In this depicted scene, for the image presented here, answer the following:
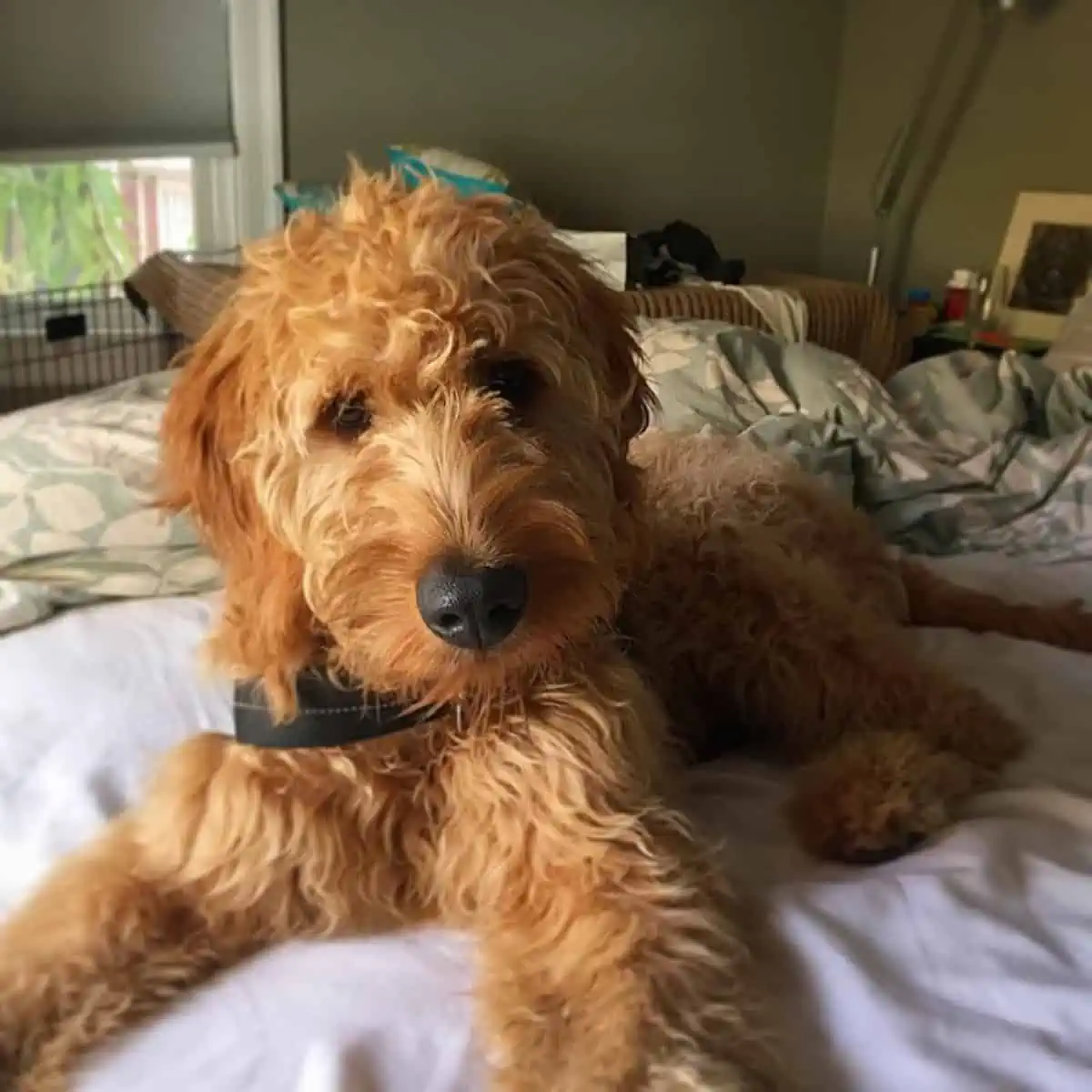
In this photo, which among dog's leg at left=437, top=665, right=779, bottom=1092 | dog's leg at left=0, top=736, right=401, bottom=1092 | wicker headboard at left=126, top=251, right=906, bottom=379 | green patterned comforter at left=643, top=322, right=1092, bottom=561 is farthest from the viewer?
wicker headboard at left=126, top=251, right=906, bottom=379

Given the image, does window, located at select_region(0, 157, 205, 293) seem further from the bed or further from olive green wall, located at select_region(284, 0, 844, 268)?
the bed

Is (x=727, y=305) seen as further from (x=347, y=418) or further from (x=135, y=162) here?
(x=347, y=418)

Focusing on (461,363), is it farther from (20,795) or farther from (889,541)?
(889,541)

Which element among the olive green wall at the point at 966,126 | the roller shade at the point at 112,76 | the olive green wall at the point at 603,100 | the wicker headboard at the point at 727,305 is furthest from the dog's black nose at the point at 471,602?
the olive green wall at the point at 966,126

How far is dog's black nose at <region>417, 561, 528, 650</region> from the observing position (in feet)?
3.48

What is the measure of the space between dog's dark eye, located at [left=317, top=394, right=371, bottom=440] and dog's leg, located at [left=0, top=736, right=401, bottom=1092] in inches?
13.1

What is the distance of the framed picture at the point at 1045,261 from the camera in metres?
4.35

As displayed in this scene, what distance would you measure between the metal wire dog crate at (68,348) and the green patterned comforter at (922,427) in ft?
4.24

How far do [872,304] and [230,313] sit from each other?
3265 millimetres

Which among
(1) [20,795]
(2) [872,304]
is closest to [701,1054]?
(1) [20,795]

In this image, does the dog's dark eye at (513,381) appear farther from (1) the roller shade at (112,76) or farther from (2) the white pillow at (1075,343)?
(1) the roller shade at (112,76)

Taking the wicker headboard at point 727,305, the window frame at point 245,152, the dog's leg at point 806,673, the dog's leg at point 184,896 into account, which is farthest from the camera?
the window frame at point 245,152

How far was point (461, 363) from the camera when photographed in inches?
46.6

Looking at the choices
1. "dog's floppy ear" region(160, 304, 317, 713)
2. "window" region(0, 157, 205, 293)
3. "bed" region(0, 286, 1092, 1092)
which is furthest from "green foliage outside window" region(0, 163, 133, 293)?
"dog's floppy ear" region(160, 304, 317, 713)
